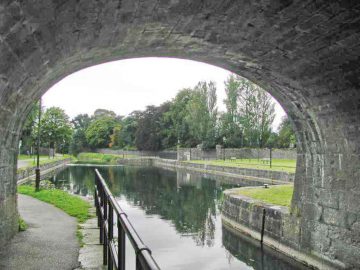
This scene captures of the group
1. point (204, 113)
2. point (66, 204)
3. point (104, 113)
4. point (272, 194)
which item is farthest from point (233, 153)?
point (104, 113)

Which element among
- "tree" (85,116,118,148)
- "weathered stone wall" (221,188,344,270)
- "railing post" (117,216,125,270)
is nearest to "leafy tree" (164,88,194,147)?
"tree" (85,116,118,148)

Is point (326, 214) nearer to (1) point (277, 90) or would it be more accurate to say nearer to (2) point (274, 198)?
(1) point (277, 90)

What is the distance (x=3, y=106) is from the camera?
4.48 m

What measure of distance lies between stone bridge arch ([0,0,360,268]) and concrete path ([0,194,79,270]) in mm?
354

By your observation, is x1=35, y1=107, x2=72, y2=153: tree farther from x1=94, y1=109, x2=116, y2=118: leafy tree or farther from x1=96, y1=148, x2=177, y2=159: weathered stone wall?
x1=94, y1=109, x2=116, y2=118: leafy tree

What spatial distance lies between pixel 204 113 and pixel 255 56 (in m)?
42.1

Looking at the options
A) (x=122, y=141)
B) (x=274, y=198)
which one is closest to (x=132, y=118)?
(x=122, y=141)

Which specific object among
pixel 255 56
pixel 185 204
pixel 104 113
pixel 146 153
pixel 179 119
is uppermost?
pixel 104 113

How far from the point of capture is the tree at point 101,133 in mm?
83375

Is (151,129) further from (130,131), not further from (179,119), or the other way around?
(130,131)

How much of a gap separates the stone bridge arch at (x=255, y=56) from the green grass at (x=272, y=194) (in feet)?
6.54

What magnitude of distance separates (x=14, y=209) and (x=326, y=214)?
5108 millimetres

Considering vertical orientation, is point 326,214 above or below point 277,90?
below

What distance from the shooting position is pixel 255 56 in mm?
6055
